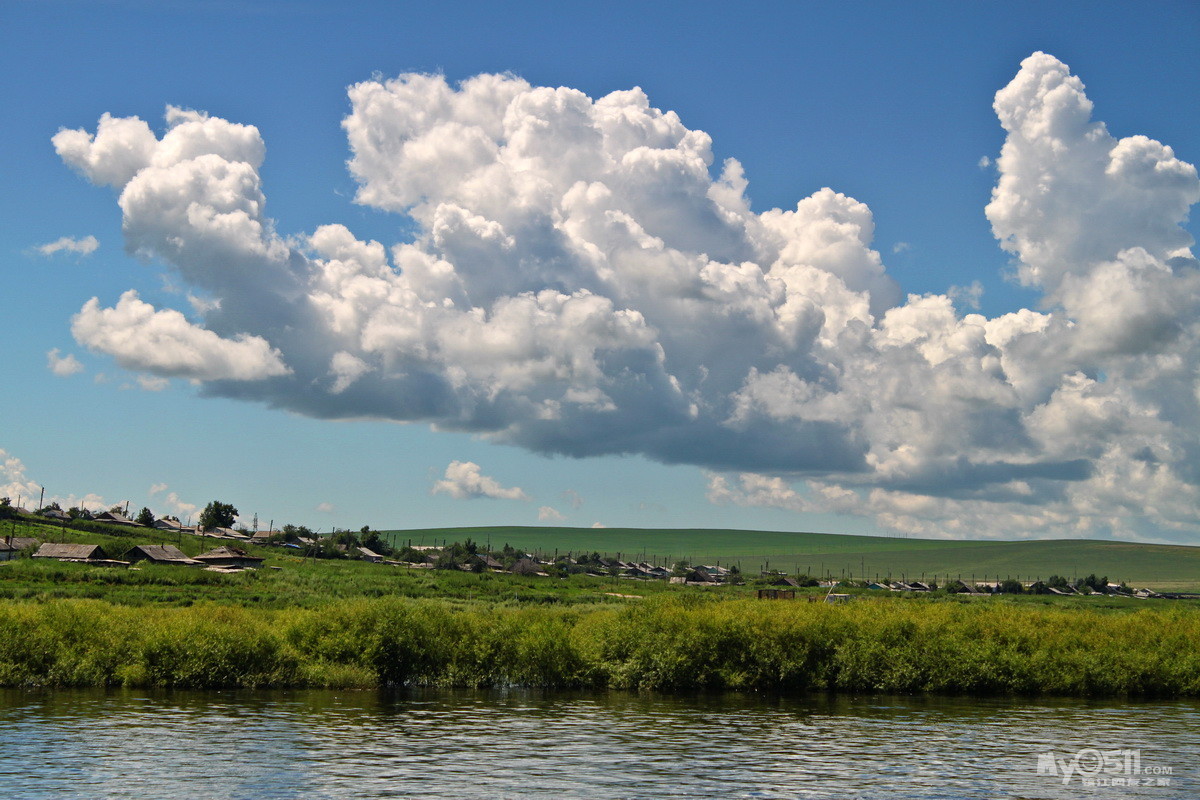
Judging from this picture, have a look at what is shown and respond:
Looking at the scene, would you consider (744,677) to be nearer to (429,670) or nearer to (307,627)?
(429,670)

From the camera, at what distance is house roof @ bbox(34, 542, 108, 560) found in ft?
575

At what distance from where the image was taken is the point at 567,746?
52.0m

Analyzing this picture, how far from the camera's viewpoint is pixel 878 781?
45.3 meters

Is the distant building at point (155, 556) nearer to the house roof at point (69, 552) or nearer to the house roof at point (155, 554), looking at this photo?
the house roof at point (155, 554)

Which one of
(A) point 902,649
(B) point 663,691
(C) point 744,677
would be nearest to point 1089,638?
(A) point 902,649

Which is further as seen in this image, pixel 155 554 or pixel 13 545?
pixel 155 554

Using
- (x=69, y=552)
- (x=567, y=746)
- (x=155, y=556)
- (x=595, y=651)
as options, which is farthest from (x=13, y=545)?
(x=567, y=746)

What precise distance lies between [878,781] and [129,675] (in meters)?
48.0

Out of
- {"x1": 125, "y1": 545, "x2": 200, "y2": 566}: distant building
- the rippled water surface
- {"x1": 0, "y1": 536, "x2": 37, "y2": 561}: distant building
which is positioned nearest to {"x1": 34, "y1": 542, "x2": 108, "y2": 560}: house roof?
{"x1": 0, "y1": 536, "x2": 37, "y2": 561}: distant building

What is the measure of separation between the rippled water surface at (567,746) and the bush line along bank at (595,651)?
121 inches

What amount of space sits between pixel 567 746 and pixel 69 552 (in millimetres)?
151493

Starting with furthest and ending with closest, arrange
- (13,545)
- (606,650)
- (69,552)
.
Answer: (13,545)
(69,552)
(606,650)

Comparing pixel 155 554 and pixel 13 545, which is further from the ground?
pixel 13 545

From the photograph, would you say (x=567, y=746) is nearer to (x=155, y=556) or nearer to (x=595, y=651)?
(x=595, y=651)
